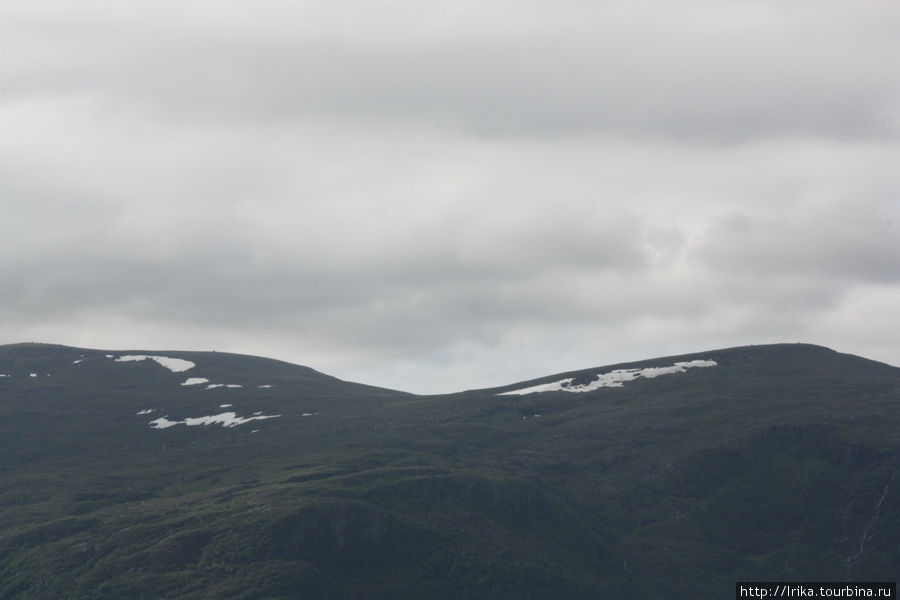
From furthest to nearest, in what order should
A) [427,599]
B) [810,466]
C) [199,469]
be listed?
[199,469]
[810,466]
[427,599]

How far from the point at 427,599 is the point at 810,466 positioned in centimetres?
6770

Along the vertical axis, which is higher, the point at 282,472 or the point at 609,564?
the point at 282,472

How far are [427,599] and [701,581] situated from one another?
3751 centimetres

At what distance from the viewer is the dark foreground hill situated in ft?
435

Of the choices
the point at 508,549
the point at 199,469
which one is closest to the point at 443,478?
the point at 508,549

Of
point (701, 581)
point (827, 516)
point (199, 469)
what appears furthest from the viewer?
point (199, 469)

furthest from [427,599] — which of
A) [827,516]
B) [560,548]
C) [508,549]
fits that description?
[827,516]

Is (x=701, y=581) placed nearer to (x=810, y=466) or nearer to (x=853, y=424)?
(x=810, y=466)

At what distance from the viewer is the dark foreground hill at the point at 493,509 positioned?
132500 mm

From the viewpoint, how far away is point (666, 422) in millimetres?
185750

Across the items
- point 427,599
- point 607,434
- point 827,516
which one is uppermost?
point 607,434

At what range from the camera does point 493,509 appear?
501 feet

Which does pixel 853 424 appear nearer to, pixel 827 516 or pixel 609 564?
pixel 827 516

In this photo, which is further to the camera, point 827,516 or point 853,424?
point 853,424
